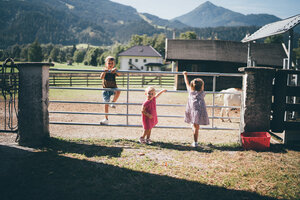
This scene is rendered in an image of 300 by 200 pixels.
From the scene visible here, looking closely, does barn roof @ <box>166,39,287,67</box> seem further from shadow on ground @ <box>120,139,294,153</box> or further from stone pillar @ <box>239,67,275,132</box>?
shadow on ground @ <box>120,139,294,153</box>

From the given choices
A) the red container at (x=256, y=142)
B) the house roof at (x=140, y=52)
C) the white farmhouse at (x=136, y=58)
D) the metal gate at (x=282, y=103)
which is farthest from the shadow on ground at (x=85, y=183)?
the house roof at (x=140, y=52)

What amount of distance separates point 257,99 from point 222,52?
21.0 metres

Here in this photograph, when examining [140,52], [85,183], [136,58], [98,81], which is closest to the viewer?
[85,183]

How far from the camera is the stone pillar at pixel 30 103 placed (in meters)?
4.59

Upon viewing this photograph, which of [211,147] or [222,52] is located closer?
[211,147]

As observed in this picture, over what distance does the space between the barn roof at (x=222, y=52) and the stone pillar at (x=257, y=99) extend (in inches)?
718

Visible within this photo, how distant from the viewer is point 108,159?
403 cm

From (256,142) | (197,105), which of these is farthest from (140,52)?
(256,142)

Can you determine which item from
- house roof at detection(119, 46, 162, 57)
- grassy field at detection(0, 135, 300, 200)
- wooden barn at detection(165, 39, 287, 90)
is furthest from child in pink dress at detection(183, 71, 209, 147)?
house roof at detection(119, 46, 162, 57)

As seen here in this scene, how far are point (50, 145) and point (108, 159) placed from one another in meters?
1.46

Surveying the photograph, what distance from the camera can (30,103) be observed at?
15.1ft

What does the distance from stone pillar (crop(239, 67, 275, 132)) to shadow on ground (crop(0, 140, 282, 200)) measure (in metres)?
2.28

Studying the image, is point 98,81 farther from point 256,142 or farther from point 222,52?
point 256,142

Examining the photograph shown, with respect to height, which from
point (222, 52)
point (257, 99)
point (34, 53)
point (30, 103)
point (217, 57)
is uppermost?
point (34, 53)
